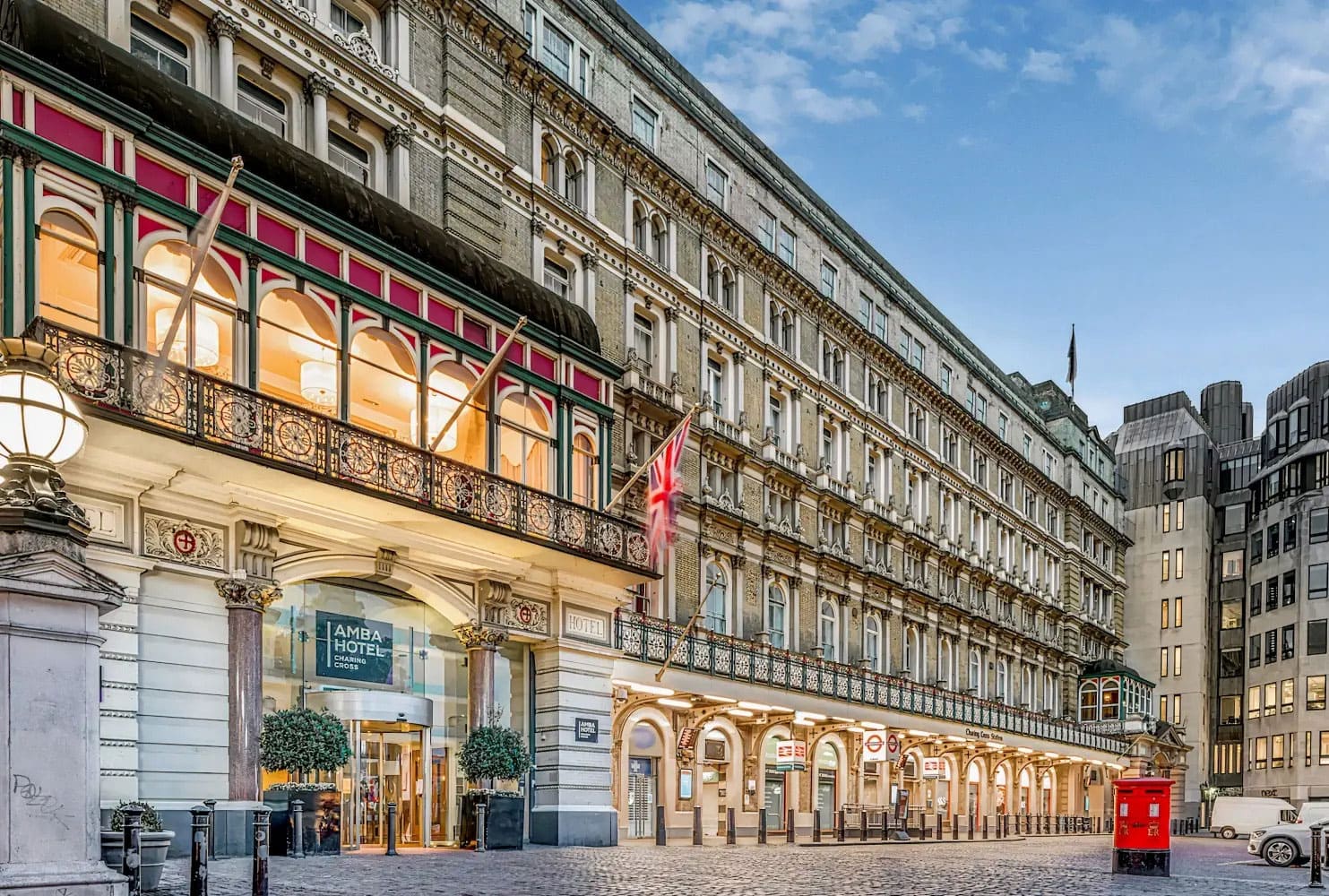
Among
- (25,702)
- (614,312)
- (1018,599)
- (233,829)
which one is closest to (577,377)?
(614,312)

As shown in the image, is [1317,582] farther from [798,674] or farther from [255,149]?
[255,149]

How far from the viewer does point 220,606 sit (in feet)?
66.1

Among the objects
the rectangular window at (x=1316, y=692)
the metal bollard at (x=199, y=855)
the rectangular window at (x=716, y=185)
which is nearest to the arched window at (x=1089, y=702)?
the rectangular window at (x=1316, y=692)

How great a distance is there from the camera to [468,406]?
24.3m

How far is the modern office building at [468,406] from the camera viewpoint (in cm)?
1848

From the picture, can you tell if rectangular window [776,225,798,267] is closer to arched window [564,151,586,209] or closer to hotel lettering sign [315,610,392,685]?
arched window [564,151,586,209]

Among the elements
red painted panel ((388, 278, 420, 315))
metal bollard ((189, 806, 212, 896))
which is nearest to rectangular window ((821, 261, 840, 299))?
red painted panel ((388, 278, 420, 315))

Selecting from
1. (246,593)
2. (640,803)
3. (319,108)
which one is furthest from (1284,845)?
(319,108)

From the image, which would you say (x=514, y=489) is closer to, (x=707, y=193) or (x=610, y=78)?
(x=610, y=78)

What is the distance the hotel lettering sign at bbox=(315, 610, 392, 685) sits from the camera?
74.3 ft

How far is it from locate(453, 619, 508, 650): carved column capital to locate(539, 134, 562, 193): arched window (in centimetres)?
1220

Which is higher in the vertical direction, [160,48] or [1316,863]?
[160,48]

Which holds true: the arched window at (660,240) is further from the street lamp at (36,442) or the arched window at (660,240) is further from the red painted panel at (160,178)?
the street lamp at (36,442)

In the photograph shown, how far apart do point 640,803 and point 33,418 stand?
2973cm
